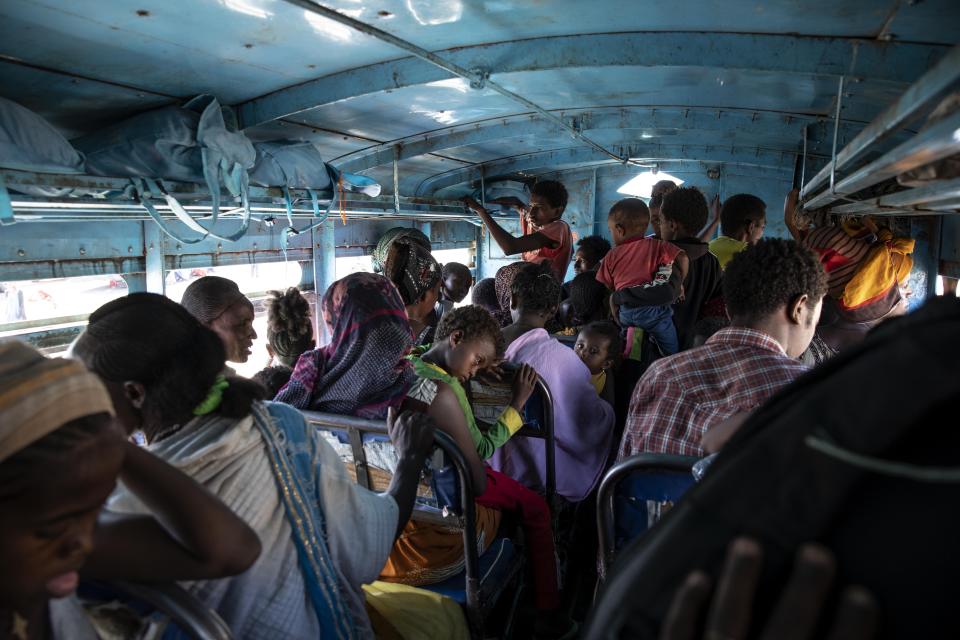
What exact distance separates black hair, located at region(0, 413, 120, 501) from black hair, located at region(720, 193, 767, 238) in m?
4.55

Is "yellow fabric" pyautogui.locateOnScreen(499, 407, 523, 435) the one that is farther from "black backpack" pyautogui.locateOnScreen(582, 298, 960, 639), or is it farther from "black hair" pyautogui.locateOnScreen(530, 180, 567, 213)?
"black hair" pyautogui.locateOnScreen(530, 180, 567, 213)

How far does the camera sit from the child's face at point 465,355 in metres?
2.62

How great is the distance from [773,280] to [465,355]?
4.34 ft

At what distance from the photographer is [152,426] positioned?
1.40 m

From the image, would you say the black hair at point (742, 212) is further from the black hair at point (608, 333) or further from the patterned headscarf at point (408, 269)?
the patterned headscarf at point (408, 269)

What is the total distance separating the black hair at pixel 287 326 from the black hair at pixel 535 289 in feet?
4.47

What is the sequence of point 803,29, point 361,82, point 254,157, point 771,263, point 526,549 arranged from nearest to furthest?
point 771,263 < point 803,29 < point 526,549 < point 361,82 < point 254,157

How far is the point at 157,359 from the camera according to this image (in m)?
1.37

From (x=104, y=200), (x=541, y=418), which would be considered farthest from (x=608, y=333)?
(x=104, y=200)

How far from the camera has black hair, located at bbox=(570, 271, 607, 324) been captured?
468 cm

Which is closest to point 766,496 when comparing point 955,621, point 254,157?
point 955,621

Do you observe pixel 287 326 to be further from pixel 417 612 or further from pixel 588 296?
pixel 588 296

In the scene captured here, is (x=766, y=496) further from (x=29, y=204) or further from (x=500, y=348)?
(x=29, y=204)

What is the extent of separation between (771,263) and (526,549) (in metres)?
1.72
